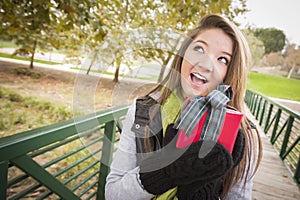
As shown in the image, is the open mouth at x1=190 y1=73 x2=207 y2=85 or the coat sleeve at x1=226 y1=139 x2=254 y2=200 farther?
the coat sleeve at x1=226 y1=139 x2=254 y2=200

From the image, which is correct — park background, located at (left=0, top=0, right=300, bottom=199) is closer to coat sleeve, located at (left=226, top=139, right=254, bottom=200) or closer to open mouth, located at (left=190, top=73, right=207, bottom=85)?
open mouth, located at (left=190, top=73, right=207, bottom=85)

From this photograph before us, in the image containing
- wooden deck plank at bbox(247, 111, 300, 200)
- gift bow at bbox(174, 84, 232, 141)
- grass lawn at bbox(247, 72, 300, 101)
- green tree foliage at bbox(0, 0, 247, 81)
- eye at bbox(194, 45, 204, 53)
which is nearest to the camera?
gift bow at bbox(174, 84, 232, 141)

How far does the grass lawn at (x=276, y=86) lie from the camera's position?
11.5m

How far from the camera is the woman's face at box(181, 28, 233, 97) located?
2.38 ft

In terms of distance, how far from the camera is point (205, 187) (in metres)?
0.71

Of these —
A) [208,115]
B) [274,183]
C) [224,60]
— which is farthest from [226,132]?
[274,183]

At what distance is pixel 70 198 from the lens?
140cm

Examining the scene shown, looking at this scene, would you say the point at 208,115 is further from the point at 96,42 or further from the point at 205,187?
the point at 96,42

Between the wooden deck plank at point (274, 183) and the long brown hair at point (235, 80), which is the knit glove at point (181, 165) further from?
the wooden deck plank at point (274, 183)

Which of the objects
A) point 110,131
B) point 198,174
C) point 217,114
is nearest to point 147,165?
point 198,174

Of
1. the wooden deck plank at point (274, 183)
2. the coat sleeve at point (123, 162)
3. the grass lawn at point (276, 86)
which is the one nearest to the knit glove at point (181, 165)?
the coat sleeve at point (123, 162)

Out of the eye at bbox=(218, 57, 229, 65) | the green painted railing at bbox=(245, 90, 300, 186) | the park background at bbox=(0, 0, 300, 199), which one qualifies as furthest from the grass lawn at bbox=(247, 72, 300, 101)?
the eye at bbox=(218, 57, 229, 65)

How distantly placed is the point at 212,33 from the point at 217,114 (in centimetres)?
42

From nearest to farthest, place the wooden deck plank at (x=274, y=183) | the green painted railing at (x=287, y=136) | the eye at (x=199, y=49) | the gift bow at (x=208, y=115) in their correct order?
1. the gift bow at (x=208, y=115)
2. the eye at (x=199, y=49)
3. the wooden deck plank at (x=274, y=183)
4. the green painted railing at (x=287, y=136)
